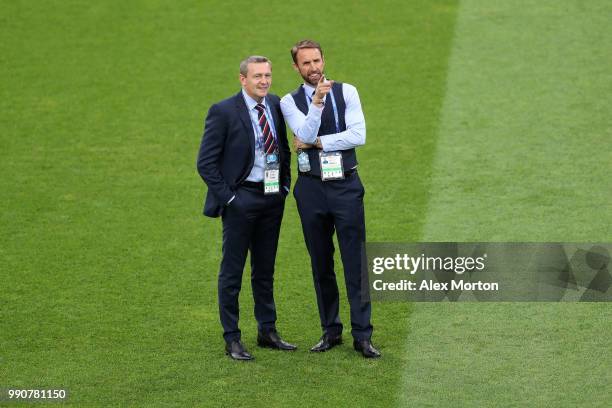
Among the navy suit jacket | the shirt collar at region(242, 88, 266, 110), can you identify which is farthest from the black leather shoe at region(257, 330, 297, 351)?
the shirt collar at region(242, 88, 266, 110)

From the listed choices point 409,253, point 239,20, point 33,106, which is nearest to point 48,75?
point 33,106

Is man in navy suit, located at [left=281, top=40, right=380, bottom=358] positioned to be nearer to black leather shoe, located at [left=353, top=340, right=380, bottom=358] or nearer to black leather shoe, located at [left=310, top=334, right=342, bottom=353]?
black leather shoe, located at [left=353, top=340, right=380, bottom=358]

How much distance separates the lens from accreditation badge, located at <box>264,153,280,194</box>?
6.57 m

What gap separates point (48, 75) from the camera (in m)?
11.5

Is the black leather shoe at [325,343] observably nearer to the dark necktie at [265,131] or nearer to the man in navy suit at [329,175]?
the man in navy suit at [329,175]

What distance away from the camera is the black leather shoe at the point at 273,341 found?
686cm

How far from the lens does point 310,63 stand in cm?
640

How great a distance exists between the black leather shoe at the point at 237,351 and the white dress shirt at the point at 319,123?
1192 mm

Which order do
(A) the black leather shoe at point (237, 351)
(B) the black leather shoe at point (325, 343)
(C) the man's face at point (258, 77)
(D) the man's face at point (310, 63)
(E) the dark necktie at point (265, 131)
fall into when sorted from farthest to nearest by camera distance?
(B) the black leather shoe at point (325, 343), (A) the black leather shoe at point (237, 351), (E) the dark necktie at point (265, 131), (C) the man's face at point (258, 77), (D) the man's face at point (310, 63)

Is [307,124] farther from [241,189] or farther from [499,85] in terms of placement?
[499,85]

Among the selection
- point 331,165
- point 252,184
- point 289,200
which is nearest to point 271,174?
point 252,184

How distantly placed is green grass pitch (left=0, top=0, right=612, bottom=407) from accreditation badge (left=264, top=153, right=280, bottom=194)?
94 centimetres

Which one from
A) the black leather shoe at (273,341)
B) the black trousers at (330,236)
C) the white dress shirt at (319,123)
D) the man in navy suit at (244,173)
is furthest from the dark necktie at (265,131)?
the black leather shoe at (273,341)

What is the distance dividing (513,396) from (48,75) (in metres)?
6.71
